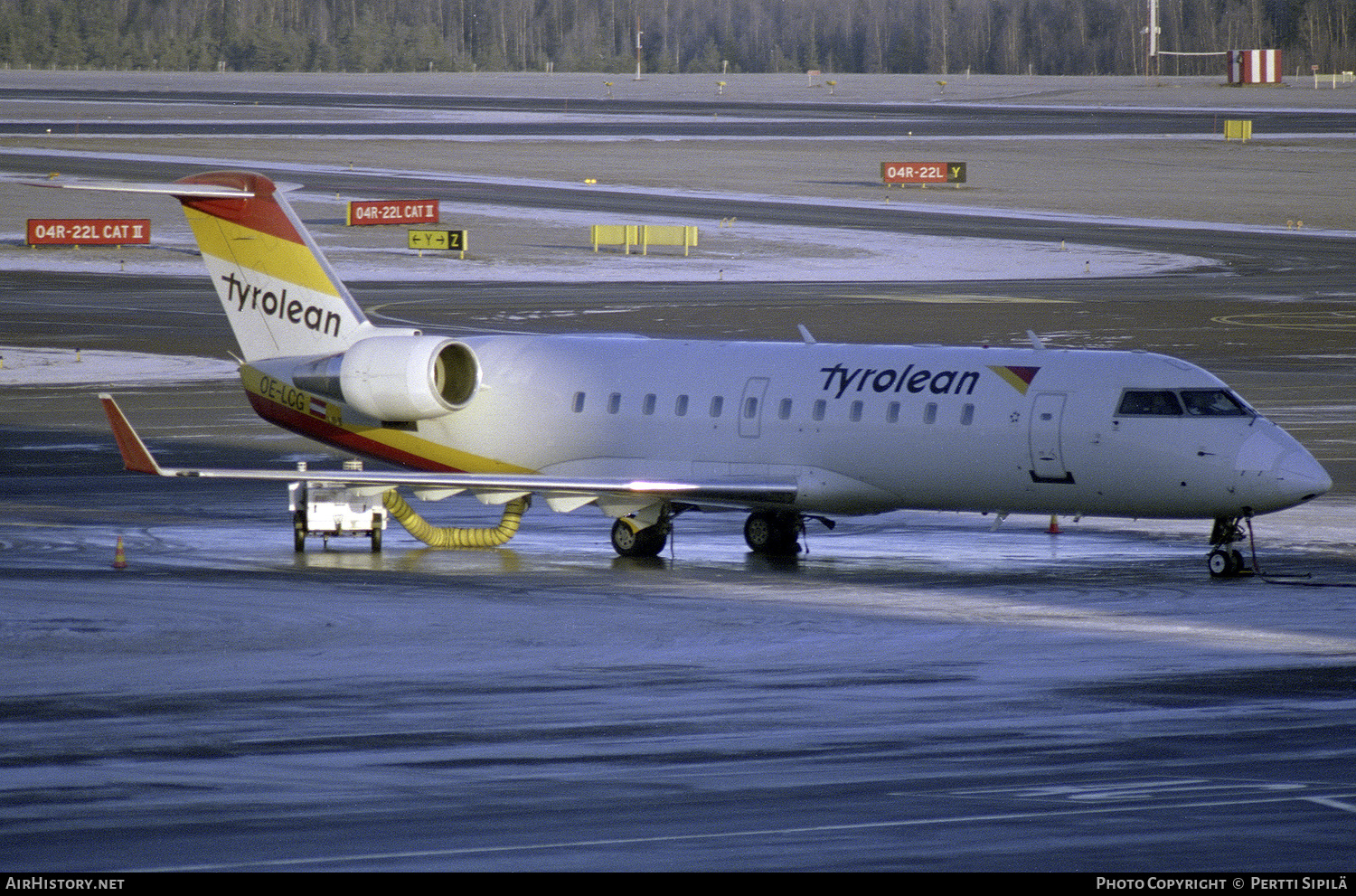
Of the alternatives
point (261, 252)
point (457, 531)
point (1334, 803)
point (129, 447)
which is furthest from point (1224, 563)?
point (261, 252)

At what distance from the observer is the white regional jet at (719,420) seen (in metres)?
25.2

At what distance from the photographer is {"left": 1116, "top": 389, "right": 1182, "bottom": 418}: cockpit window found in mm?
25250

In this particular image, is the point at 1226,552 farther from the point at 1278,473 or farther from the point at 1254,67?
the point at 1254,67

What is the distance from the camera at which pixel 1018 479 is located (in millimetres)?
25797

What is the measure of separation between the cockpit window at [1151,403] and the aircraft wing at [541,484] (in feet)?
14.9

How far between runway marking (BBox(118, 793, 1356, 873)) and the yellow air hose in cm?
1562

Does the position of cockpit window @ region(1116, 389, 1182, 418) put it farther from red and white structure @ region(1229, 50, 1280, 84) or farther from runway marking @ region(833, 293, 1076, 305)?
red and white structure @ region(1229, 50, 1280, 84)

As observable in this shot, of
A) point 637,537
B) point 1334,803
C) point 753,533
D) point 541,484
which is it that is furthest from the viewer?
point 753,533

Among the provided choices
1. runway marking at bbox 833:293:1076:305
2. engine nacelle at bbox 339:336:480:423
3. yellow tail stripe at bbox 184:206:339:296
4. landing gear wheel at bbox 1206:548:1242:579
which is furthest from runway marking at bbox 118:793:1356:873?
runway marking at bbox 833:293:1076:305

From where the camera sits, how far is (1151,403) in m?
25.4

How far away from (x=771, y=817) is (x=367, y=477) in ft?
45.8

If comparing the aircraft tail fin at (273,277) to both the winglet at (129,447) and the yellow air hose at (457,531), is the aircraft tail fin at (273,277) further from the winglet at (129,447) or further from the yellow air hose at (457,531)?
the winglet at (129,447)

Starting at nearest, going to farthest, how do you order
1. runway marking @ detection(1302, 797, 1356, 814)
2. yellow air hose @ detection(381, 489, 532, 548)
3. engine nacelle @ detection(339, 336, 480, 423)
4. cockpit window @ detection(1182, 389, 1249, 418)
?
runway marking @ detection(1302, 797, 1356, 814) < cockpit window @ detection(1182, 389, 1249, 418) < yellow air hose @ detection(381, 489, 532, 548) < engine nacelle @ detection(339, 336, 480, 423)

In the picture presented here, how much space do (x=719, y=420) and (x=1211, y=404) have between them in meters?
6.67
